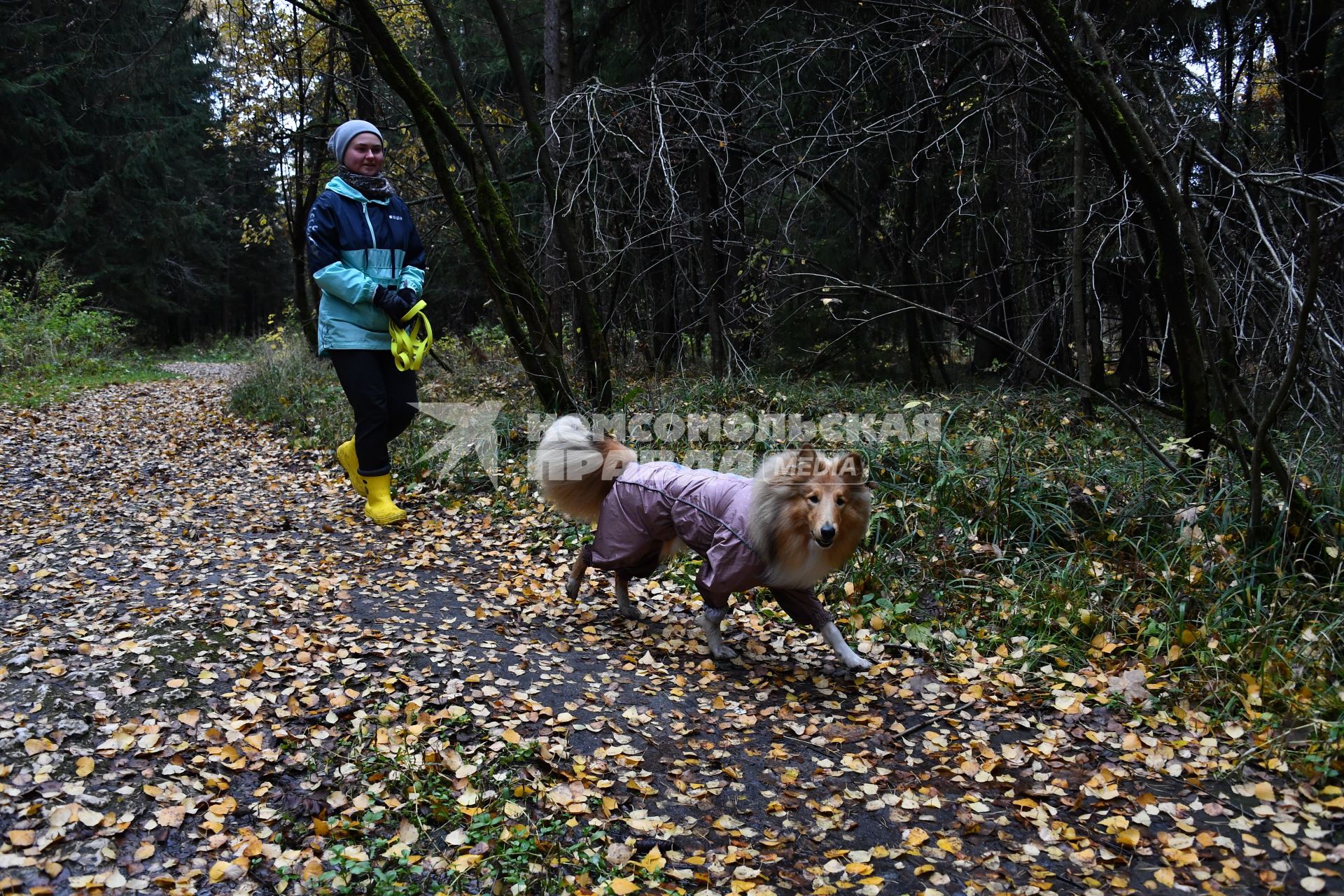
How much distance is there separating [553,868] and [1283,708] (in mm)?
2932

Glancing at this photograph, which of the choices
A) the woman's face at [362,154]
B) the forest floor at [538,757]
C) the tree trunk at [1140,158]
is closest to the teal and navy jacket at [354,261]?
the woman's face at [362,154]

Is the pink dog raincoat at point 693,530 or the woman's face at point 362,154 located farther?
the woman's face at point 362,154

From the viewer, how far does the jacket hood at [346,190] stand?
5.34m

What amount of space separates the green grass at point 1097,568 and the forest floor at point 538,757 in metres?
0.21

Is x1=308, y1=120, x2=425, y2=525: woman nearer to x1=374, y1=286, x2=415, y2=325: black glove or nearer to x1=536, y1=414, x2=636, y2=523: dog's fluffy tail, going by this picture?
x1=374, y1=286, x2=415, y2=325: black glove

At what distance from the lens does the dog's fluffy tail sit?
464cm

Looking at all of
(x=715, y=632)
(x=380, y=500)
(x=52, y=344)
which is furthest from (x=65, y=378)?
(x=715, y=632)

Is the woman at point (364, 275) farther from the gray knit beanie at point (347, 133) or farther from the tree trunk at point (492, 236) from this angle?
the tree trunk at point (492, 236)

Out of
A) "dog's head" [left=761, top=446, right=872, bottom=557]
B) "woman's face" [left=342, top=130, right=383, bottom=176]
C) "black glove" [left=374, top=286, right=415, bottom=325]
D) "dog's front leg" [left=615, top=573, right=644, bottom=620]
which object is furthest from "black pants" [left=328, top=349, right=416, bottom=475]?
"dog's head" [left=761, top=446, right=872, bottom=557]

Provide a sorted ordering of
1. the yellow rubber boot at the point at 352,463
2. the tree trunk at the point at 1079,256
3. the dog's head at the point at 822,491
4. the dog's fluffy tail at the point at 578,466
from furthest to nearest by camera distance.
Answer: the tree trunk at the point at 1079,256 → the yellow rubber boot at the point at 352,463 → the dog's fluffy tail at the point at 578,466 → the dog's head at the point at 822,491

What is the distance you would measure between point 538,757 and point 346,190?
400 cm

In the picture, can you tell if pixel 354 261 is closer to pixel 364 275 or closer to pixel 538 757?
pixel 364 275

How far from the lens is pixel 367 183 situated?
541 cm

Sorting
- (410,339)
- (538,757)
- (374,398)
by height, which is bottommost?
(538,757)
